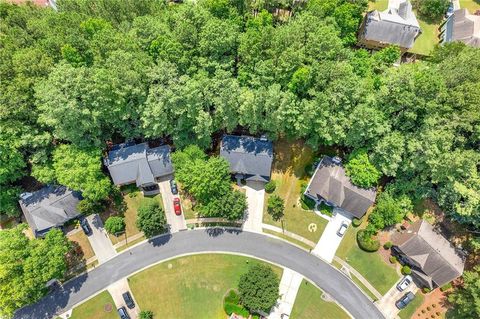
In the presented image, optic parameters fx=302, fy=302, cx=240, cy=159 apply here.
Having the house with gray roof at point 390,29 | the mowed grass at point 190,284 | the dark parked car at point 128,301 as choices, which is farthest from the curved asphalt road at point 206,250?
the house with gray roof at point 390,29

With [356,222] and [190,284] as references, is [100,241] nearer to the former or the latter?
[190,284]

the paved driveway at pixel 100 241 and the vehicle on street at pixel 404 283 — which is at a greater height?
the paved driveway at pixel 100 241

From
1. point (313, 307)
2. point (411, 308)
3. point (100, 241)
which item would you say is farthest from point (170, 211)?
point (411, 308)

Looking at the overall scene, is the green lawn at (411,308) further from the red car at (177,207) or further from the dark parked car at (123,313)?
the dark parked car at (123,313)

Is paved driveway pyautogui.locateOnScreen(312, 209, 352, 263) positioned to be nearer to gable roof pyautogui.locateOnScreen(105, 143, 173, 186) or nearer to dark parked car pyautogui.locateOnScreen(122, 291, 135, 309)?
gable roof pyautogui.locateOnScreen(105, 143, 173, 186)

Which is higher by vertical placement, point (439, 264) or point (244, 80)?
point (244, 80)

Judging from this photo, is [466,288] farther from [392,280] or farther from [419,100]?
[419,100]

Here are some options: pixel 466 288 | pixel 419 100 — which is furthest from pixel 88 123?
pixel 466 288
